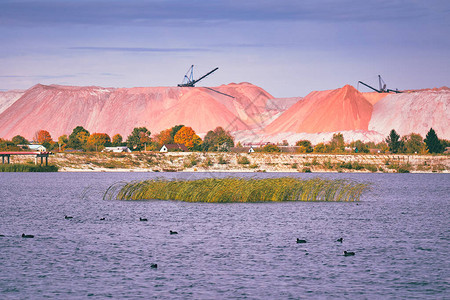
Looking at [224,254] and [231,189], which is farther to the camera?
[231,189]

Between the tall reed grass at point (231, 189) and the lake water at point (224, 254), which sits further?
the tall reed grass at point (231, 189)

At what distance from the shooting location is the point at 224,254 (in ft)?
130

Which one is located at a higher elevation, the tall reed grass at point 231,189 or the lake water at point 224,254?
the tall reed grass at point 231,189

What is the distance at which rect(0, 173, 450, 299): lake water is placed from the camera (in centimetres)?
3020

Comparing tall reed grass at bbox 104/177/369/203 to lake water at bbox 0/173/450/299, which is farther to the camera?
tall reed grass at bbox 104/177/369/203

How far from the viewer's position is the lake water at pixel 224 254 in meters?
30.2

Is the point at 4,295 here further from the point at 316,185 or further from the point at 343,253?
the point at 316,185

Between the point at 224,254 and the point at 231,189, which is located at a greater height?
the point at 231,189

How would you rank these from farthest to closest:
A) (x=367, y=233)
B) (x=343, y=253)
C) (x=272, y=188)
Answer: (x=272, y=188) → (x=367, y=233) → (x=343, y=253)

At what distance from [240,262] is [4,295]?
45.2 feet

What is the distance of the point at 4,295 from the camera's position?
28625 millimetres

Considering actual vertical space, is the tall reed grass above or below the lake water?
above

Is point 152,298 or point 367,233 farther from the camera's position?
point 367,233

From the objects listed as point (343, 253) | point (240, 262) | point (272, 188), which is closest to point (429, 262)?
point (343, 253)
